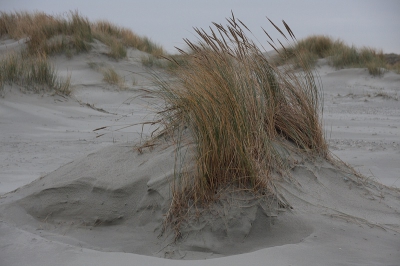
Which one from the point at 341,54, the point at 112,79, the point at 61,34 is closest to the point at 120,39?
the point at 61,34

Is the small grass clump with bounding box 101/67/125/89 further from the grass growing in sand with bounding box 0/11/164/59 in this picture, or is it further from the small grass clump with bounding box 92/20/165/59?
the small grass clump with bounding box 92/20/165/59

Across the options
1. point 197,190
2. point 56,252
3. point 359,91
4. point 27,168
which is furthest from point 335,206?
point 359,91

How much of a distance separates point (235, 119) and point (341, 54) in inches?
443

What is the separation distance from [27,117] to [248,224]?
457cm

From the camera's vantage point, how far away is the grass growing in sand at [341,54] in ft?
40.3

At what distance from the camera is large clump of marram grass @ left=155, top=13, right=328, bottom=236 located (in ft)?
7.76

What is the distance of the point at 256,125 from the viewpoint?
2.60 m

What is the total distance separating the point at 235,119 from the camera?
242cm

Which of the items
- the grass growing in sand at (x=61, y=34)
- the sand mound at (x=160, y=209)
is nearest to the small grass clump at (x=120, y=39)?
the grass growing in sand at (x=61, y=34)

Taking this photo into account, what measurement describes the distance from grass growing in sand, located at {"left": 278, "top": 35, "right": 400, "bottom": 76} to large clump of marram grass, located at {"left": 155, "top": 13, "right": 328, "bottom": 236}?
9.12 m

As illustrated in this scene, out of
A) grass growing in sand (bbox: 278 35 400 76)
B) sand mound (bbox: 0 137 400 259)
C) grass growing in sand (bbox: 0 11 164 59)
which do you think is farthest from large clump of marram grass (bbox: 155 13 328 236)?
grass growing in sand (bbox: 278 35 400 76)

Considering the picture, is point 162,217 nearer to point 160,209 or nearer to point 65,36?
point 160,209

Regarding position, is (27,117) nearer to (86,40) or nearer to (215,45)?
(215,45)

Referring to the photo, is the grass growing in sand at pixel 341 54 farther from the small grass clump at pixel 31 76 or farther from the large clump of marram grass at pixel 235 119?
the large clump of marram grass at pixel 235 119
